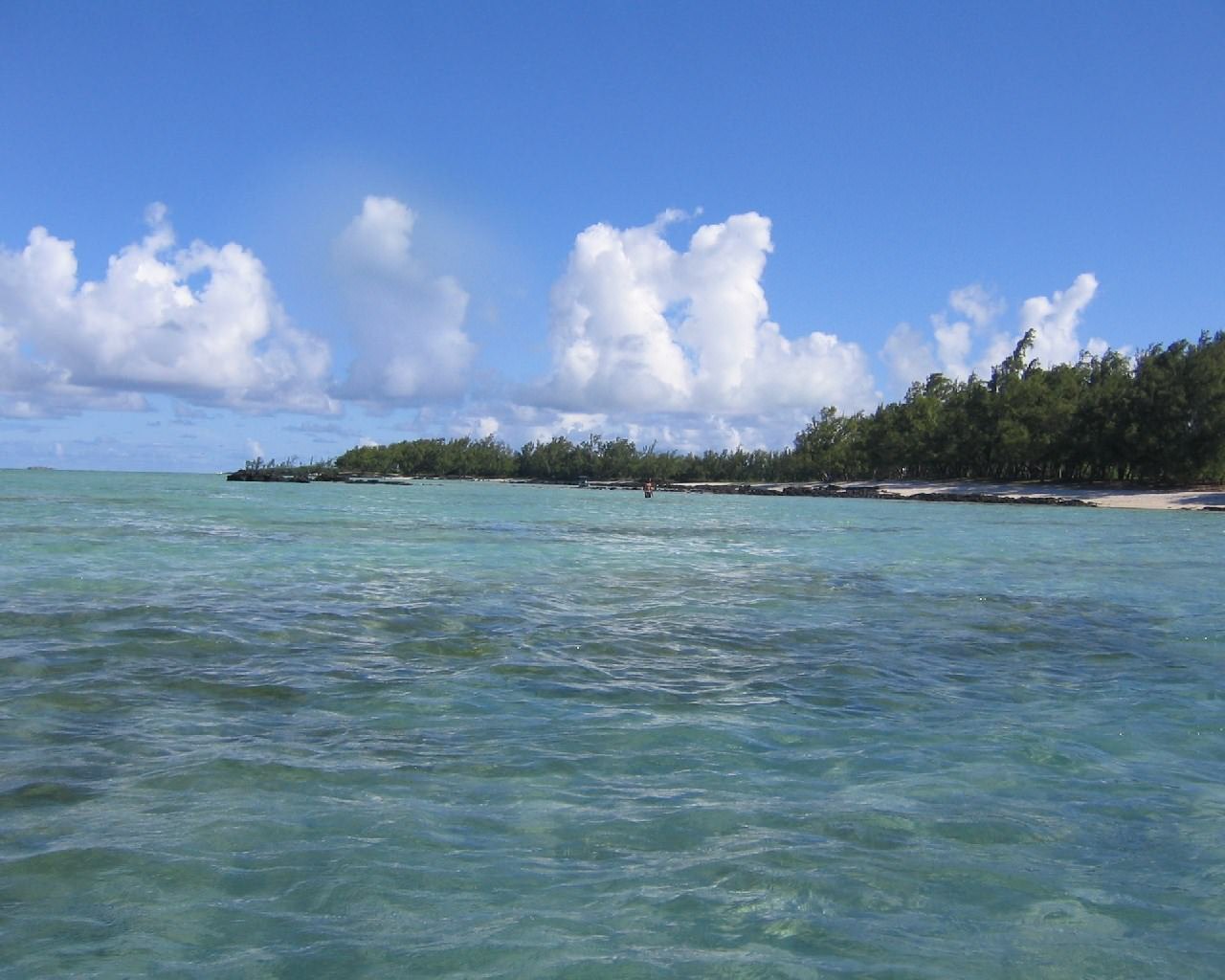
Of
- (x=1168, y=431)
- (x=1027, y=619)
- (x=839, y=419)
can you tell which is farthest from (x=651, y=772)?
(x=839, y=419)

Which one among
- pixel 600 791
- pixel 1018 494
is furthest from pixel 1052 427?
pixel 600 791

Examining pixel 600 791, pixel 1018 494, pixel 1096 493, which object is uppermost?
pixel 1096 493

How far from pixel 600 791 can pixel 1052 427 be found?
344 ft

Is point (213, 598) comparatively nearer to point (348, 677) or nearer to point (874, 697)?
point (348, 677)

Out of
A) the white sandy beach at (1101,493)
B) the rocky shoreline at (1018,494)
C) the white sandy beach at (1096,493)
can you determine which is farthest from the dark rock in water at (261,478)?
the white sandy beach at (1101,493)

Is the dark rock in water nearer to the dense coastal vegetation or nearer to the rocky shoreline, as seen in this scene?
the rocky shoreline

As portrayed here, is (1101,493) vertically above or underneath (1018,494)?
above

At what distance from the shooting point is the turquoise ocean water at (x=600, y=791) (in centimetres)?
498

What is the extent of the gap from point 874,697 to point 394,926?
6.65 metres

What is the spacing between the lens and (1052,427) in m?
100

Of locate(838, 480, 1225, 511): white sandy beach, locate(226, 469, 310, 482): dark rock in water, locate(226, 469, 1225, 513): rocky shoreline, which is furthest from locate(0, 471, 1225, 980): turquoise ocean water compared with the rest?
locate(226, 469, 310, 482): dark rock in water

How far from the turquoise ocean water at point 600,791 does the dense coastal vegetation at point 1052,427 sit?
261ft

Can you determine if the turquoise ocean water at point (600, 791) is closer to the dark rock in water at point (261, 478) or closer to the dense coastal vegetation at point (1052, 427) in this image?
the dense coastal vegetation at point (1052, 427)

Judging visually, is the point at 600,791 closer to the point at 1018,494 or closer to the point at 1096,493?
the point at 1096,493
